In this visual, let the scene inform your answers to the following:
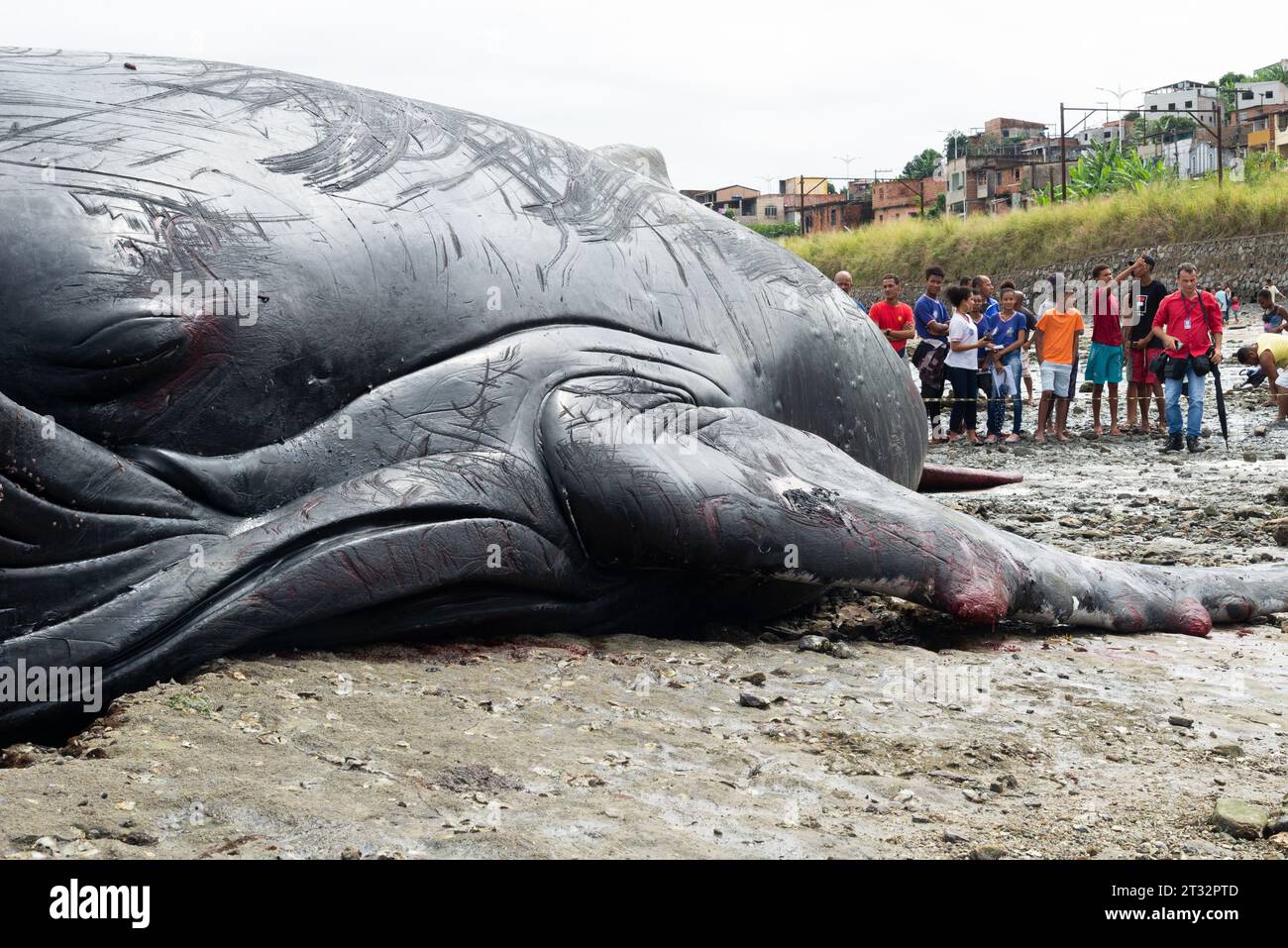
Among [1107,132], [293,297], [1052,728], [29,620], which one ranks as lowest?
[1052,728]

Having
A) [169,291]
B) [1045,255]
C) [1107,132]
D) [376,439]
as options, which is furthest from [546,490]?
[1107,132]

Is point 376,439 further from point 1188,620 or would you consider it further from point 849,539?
point 1188,620

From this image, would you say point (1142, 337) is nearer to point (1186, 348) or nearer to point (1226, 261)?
point (1186, 348)

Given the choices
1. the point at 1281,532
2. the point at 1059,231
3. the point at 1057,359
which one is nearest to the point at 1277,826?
the point at 1281,532

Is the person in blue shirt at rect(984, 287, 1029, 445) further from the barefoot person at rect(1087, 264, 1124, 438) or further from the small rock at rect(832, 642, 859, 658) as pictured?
the small rock at rect(832, 642, 859, 658)

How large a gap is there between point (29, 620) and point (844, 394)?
10.5 ft

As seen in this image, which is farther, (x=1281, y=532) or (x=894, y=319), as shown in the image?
(x=894, y=319)

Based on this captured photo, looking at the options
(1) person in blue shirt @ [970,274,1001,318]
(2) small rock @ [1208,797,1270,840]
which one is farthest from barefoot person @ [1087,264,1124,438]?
(2) small rock @ [1208,797,1270,840]

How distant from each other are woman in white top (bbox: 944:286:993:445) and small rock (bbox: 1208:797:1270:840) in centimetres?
1165

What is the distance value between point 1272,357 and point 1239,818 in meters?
15.0

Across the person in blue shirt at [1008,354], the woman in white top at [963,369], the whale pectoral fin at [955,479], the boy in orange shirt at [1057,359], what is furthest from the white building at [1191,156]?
the whale pectoral fin at [955,479]

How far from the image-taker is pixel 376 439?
432 centimetres

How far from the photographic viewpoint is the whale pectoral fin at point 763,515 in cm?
443

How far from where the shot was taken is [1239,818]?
318cm
